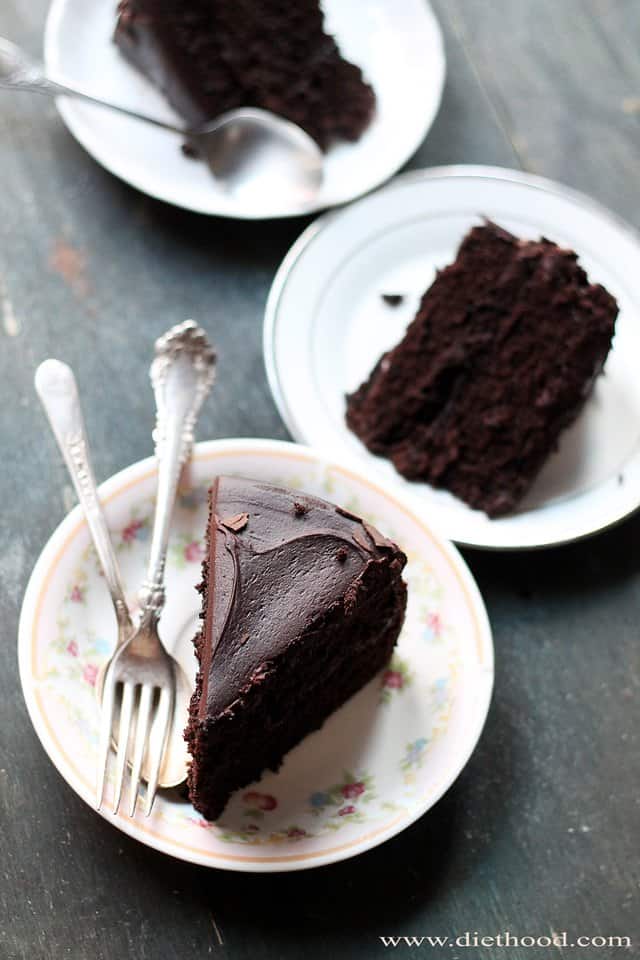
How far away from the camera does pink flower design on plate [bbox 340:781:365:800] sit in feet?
6.69

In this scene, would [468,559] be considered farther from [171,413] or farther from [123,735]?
[123,735]

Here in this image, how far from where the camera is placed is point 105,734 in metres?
1.93

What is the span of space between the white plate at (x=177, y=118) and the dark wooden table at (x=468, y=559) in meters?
0.13

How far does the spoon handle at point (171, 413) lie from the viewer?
2123 millimetres

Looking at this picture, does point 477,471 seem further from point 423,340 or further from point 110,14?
point 110,14

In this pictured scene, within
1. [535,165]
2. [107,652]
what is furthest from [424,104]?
[107,652]

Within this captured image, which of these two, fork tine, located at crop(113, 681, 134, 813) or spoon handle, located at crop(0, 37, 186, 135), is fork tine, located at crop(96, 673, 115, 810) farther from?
spoon handle, located at crop(0, 37, 186, 135)

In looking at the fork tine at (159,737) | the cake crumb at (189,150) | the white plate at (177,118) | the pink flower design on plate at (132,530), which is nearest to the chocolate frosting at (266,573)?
the fork tine at (159,737)

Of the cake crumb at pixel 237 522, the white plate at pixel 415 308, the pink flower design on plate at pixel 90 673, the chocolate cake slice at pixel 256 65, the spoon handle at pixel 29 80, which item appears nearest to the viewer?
the cake crumb at pixel 237 522

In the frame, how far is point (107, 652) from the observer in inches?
83.4

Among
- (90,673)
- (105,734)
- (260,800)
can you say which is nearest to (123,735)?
(105,734)

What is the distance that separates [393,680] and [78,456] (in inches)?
33.4

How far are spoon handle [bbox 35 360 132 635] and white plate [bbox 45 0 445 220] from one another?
0.67 meters

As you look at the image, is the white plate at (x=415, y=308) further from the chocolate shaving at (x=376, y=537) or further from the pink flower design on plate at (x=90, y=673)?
the pink flower design on plate at (x=90, y=673)
